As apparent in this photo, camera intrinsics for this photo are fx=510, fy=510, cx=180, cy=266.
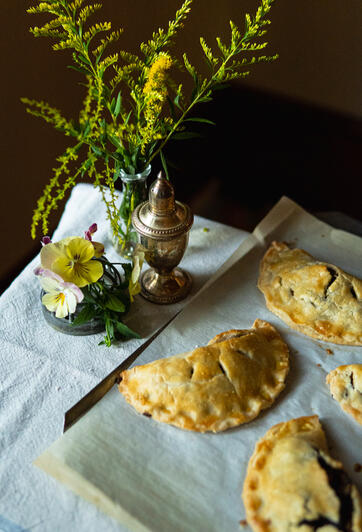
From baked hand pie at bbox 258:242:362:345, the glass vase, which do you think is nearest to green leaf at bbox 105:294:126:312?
the glass vase

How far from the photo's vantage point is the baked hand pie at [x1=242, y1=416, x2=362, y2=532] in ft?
3.28

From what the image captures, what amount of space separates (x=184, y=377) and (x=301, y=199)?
226 cm

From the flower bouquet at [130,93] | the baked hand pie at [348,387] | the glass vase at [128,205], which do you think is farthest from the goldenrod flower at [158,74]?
the baked hand pie at [348,387]

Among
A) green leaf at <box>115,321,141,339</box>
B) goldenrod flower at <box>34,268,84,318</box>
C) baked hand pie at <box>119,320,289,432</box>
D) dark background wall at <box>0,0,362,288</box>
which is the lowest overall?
dark background wall at <box>0,0,362,288</box>

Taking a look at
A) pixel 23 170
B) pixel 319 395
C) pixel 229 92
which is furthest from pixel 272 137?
pixel 319 395

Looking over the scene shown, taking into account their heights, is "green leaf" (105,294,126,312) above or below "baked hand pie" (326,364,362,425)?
above

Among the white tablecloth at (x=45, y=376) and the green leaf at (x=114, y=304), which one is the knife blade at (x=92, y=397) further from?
the green leaf at (x=114, y=304)

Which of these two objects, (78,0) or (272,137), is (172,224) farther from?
(272,137)

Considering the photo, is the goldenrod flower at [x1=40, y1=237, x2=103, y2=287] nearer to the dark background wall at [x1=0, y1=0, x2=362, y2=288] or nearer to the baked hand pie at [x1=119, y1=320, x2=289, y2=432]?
the baked hand pie at [x1=119, y1=320, x2=289, y2=432]

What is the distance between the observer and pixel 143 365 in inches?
50.5

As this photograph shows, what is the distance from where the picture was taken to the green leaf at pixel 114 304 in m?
1.35

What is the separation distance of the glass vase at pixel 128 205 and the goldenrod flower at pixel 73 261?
244 millimetres

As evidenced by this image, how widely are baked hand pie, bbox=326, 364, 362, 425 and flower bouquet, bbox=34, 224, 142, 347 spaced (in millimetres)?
525

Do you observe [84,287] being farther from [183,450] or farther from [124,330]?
[183,450]
